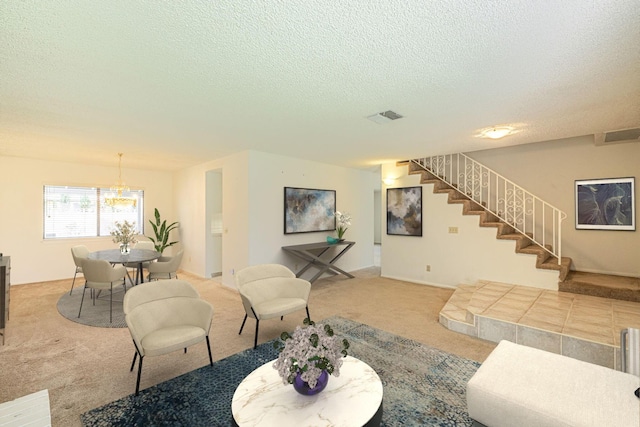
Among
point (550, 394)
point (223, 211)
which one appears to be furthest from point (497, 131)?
point (223, 211)

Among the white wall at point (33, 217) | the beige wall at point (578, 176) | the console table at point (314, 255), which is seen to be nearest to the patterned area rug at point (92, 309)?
the white wall at point (33, 217)

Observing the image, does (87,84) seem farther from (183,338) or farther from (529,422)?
(529,422)

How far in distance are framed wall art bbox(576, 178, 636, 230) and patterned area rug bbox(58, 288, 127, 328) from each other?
7219 millimetres

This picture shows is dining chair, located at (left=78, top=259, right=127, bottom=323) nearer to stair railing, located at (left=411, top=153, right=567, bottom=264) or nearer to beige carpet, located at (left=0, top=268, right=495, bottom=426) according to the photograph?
beige carpet, located at (left=0, top=268, right=495, bottom=426)

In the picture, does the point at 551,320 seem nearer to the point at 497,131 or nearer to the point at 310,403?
the point at 497,131

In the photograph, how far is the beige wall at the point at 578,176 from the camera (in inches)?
184

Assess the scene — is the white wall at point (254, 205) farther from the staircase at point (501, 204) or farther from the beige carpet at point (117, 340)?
the staircase at point (501, 204)

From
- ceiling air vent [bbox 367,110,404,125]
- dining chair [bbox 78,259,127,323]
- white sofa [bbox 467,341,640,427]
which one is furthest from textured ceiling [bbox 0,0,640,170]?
white sofa [bbox 467,341,640,427]

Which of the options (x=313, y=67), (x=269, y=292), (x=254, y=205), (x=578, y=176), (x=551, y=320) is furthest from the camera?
(x=254, y=205)

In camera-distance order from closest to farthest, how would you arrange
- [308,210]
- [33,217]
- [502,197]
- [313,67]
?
[313,67] → [502,197] → [33,217] → [308,210]

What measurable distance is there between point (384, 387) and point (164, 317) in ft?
6.77

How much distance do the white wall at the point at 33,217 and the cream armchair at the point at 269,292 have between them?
5378 millimetres

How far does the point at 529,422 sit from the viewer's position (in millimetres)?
1626

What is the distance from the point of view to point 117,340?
134 inches
